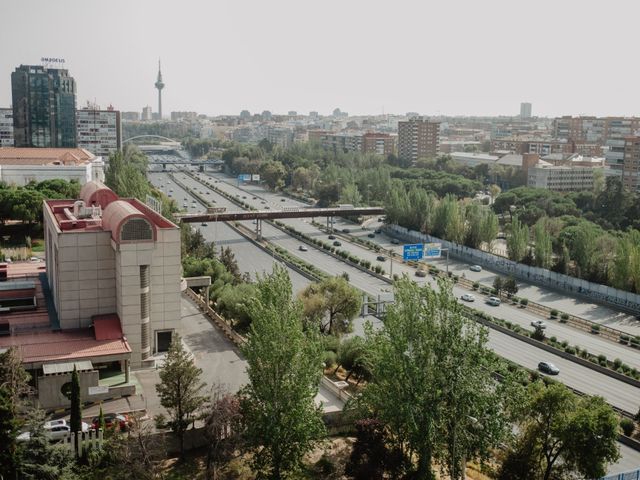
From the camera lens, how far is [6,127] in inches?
3492

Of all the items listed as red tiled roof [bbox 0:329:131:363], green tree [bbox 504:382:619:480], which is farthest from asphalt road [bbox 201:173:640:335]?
red tiled roof [bbox 0:329:131:363]

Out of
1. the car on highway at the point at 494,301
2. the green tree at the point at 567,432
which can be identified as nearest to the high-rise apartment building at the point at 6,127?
the car on highway at the point at 494,301

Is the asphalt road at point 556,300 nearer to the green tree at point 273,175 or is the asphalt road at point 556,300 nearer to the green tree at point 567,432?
the green tree at point 567,432

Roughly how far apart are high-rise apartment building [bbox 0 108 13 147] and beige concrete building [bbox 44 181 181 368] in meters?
73.0

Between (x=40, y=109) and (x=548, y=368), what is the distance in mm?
70866

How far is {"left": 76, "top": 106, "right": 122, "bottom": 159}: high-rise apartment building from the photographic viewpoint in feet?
299

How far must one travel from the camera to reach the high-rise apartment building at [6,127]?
290 ft

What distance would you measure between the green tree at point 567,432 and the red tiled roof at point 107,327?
12517mm

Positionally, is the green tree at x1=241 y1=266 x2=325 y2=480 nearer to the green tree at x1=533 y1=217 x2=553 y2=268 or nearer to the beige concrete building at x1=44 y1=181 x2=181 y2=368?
the beige concrete building at x1=44 y1=181 x2=181 y2=368

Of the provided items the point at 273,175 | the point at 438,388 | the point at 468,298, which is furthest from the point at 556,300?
the point at 273,175

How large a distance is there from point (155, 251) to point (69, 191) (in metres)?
24.7

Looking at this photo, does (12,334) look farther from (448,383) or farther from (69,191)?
(69,191)

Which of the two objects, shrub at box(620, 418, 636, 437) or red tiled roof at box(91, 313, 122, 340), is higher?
red tiled roof at box(91, 313, 122, 340)

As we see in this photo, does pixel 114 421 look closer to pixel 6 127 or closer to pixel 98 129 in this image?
pixel 98 129
